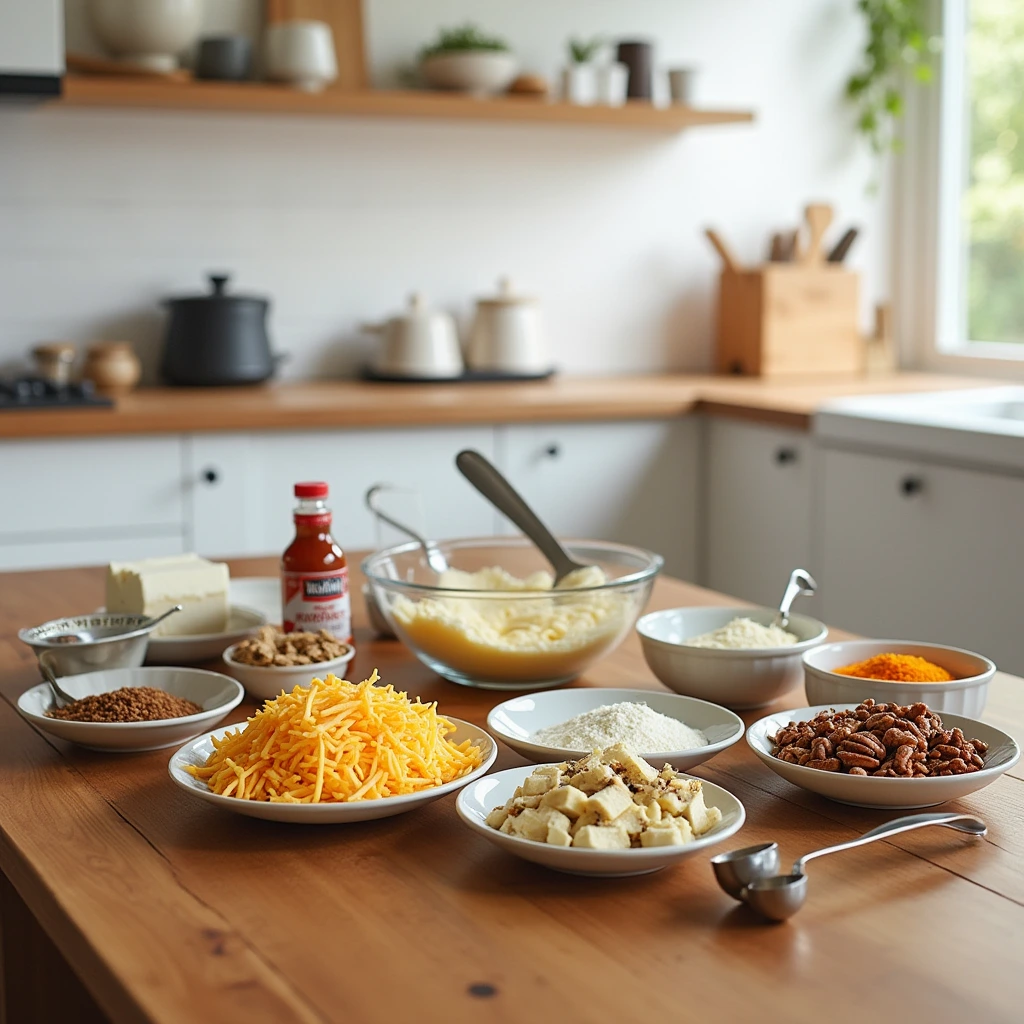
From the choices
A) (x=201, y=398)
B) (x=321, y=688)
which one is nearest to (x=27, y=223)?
(x=201, y=398)

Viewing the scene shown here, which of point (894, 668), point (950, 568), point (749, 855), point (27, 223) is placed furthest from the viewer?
point (27, 223)

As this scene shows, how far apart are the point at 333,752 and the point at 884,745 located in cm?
42

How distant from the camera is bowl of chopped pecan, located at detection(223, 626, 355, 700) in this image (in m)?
1.31

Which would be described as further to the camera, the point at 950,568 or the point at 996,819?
the point at 950,568

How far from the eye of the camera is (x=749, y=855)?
88cm

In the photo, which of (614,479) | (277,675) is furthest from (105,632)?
(614,479)

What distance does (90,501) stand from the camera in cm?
292

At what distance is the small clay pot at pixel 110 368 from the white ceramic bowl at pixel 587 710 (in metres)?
2.27

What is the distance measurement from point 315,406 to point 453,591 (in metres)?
1.79

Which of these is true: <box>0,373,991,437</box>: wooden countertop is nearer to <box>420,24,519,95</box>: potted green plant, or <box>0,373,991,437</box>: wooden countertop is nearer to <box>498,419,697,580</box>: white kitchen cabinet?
<box>498,419,697,580</box>: white kitchen cabinet

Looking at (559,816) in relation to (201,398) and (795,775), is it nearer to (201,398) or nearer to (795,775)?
(795,775)

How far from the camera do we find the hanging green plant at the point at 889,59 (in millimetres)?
3951

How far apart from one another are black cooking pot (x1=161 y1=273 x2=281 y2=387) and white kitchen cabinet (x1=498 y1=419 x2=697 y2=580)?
26.5 inches

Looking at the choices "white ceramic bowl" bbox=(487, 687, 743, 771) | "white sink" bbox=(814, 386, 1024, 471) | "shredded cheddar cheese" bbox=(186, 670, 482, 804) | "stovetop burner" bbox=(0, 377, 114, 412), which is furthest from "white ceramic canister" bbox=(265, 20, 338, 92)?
"shredded cheddar cheese" bbox=(186, 670, 482, 804)
